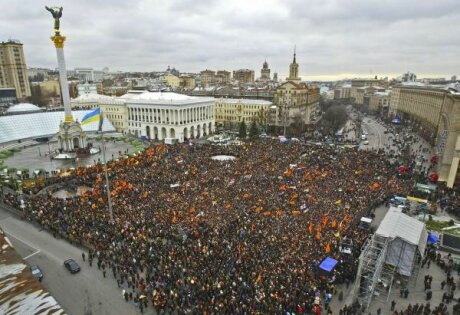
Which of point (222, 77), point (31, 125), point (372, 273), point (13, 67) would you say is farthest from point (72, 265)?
point (222, 77)

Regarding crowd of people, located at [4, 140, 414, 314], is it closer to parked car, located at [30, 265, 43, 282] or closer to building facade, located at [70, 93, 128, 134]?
parked car, located at [30, 265, 43, 282]

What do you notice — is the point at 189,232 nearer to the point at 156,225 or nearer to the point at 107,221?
the point at 156,225

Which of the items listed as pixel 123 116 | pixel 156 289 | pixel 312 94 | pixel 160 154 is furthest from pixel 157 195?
pixel 312 94

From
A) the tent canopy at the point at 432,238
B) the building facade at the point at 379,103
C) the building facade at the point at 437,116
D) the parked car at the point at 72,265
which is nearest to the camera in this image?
the parked car at the point at 72,265

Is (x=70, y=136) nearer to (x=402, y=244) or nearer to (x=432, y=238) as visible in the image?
(x=402, y=244)

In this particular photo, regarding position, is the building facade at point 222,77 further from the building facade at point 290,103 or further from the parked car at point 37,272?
the parked car at point 37,272

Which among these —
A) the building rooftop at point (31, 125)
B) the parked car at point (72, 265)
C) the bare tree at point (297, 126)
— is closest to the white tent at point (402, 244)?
the parked car at point (72, 265)

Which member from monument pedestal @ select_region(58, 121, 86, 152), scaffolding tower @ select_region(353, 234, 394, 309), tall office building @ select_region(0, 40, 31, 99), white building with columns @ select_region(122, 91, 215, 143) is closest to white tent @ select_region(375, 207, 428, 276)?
scaffolding tower @ select_region(353, 234, 394, 309)
